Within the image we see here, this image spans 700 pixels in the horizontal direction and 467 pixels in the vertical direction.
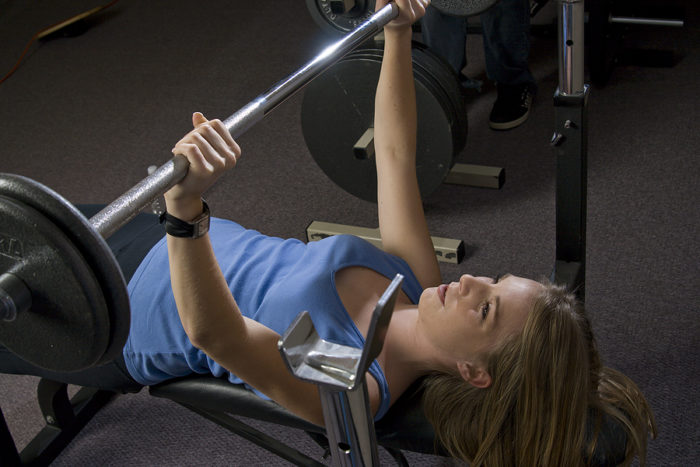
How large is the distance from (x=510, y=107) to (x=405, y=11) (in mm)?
1527

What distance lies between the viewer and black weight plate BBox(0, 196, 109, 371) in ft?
2.68

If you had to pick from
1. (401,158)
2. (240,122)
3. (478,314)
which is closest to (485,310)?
(478,314)

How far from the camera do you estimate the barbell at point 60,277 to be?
0.82 meters

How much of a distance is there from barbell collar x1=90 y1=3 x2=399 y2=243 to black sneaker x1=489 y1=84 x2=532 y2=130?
1531 millimetres

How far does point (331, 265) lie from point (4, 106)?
2.82 meters

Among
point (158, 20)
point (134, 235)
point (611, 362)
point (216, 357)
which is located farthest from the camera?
point (158, 20)

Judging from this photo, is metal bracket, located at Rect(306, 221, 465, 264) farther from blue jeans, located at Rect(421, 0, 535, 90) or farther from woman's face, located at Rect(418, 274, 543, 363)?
woman's face, located at Rect(418, 274, 543, 363)

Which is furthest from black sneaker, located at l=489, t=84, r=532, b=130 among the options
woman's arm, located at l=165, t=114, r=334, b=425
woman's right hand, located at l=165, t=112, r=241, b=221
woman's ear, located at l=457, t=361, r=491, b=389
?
woman's right hand, located at l=165, t=112, r=241, b=221

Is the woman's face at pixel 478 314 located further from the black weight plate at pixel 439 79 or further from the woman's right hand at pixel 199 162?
the black weight plate at pixel 439 79

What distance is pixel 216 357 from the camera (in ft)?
3.95

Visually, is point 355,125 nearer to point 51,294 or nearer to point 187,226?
point 187,226

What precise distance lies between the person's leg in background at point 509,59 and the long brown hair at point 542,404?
1712 millimetres

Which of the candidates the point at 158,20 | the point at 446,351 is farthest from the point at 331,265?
the point at 158,20

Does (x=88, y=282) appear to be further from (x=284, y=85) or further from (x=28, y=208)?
(x=284, y=85)
